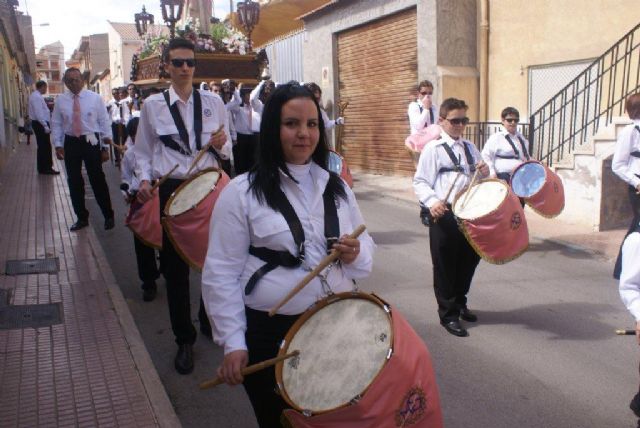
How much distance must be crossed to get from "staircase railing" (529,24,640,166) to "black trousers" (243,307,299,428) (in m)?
8.18

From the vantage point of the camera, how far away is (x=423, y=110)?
10211 millimetres

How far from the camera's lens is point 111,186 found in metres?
13.4

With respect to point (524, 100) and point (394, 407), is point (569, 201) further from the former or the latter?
point (394, 407)

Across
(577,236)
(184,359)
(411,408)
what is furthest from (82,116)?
(411,408)

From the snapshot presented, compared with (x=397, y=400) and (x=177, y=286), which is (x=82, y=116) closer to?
(x=177, y=286)

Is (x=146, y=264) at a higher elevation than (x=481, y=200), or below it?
below

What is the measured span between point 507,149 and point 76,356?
537 cm

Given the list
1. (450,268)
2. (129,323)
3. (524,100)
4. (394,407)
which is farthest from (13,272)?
(524,100)

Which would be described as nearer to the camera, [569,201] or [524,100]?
[569,201]

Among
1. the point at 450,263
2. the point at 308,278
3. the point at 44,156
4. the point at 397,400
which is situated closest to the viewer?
the point at 397,400

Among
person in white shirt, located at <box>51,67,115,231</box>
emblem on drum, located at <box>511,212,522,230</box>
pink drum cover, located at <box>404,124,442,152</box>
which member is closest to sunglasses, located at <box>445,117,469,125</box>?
emblem on drum, located at <box>511,212,522,230</box>

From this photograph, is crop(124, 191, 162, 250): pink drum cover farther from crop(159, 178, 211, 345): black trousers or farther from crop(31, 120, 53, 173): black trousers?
crop(31, 120, 53, 173): black trousers

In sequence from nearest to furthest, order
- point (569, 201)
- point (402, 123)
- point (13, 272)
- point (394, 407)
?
1. point (394, 407)
2. point (13, 272)
3. point (569, 201)
4. point (402, 123)

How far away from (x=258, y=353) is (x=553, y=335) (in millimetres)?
3284
